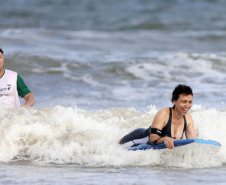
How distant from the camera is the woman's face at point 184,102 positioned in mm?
Result: 5953

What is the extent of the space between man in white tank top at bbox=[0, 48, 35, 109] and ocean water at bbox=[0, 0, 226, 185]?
22 cm

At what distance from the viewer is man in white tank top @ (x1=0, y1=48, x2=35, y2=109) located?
7.50 m

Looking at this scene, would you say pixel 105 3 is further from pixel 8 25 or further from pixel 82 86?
pixel 82 86

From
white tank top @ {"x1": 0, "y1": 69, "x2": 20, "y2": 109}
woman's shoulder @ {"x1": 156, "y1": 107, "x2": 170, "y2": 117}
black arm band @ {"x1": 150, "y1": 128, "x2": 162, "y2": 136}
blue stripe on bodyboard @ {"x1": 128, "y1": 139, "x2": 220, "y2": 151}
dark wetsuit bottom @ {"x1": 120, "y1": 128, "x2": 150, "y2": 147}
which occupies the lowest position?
blue stripe on bodyboard @ {"x1": 128, "y1": 139, "x2": 220, "y2": 151}

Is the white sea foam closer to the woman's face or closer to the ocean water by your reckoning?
the ocean water

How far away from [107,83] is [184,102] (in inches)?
331

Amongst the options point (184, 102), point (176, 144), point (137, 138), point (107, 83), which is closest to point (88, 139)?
point (137, 138)

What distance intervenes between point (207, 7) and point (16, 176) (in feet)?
86.0

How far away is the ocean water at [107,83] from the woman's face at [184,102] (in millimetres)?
505

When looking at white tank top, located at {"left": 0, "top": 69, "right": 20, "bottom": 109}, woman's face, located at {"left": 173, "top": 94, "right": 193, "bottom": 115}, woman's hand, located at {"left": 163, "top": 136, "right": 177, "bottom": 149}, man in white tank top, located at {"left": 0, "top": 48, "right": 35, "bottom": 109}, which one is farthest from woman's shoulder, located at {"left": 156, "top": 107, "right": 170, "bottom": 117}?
white tank top, located at {"left": 0, "top": 69, "right": 20, "bottom": 109}

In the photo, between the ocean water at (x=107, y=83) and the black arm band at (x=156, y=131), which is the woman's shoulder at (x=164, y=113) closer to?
the black arm band at (x=156, y=131)

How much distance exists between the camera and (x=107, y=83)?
564 inches

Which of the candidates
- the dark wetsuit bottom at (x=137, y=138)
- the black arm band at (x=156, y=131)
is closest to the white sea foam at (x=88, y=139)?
the dark wetsuit bottom at (x=137, y=138)

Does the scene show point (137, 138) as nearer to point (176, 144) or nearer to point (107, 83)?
point (176, 144)
